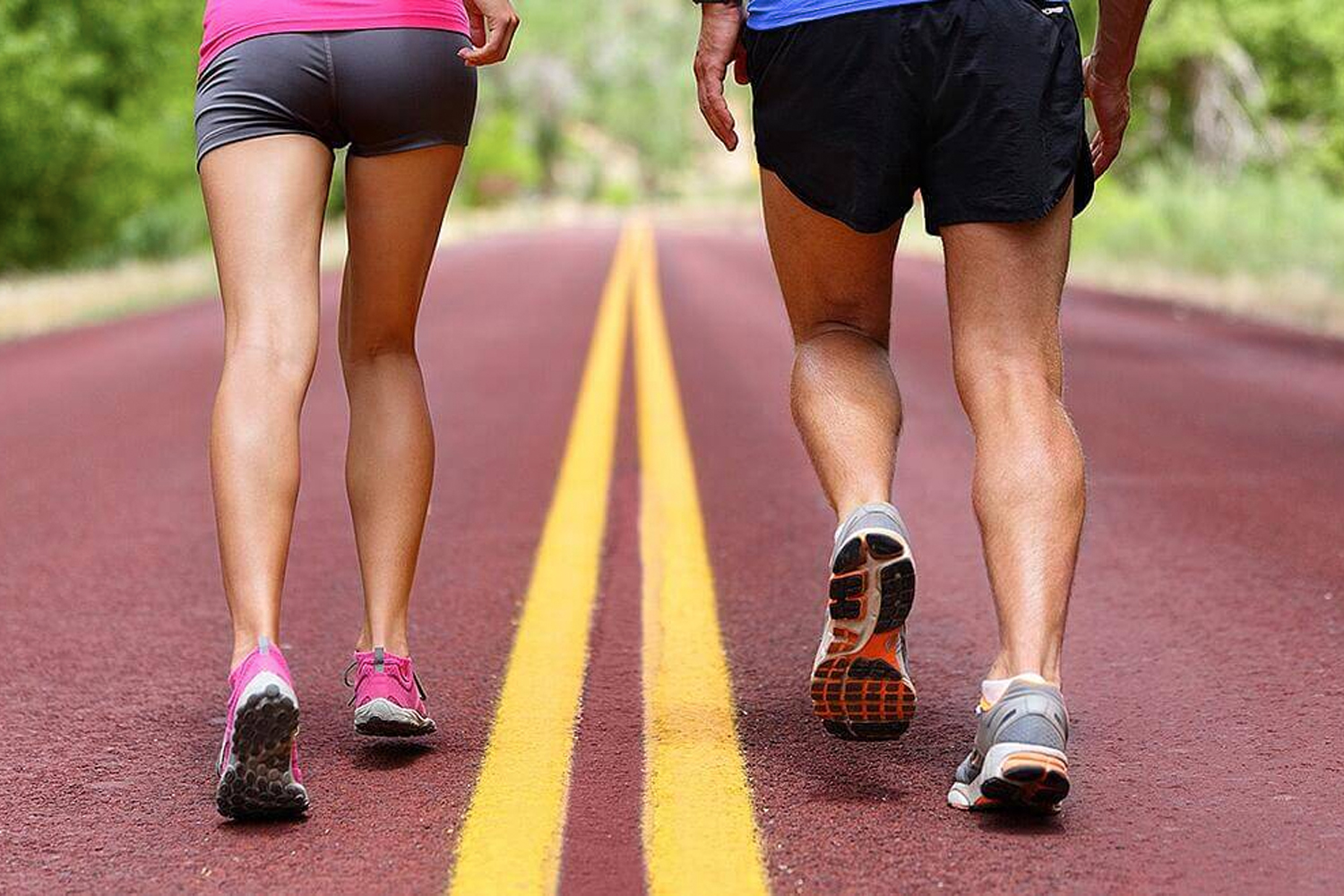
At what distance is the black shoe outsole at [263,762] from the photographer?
2.83 meters

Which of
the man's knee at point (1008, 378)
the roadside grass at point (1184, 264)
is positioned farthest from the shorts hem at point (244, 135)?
the roadside grass at point (1184, 264)

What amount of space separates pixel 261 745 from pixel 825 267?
1291 millimetres

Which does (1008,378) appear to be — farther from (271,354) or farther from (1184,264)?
(1184,264)

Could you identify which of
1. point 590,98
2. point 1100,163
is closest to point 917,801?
point 1100,163

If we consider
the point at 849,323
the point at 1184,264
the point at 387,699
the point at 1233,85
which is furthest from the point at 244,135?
the point at 1233,85

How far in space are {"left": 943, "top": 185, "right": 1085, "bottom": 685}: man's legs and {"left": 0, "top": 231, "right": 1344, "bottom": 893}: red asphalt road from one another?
346 millimetres

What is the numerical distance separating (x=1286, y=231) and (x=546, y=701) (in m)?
13.7

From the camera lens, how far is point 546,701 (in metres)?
3.72

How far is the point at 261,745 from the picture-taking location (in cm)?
285

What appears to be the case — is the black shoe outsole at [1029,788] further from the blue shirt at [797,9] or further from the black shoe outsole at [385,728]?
the blue shirt at [797,9]

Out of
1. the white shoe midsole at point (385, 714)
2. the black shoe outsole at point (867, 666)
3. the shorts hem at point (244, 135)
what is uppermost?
the shorts hem at point (244, 135)

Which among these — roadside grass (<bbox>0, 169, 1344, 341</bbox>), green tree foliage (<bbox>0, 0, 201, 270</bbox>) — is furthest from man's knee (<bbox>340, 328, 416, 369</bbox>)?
green tree foliage (<bbox>0, 0, 201, 270</bbox>)

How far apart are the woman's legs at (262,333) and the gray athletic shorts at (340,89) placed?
5cm

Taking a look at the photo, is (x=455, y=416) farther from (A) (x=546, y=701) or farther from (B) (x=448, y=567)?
(A) (x=546, y=701)
